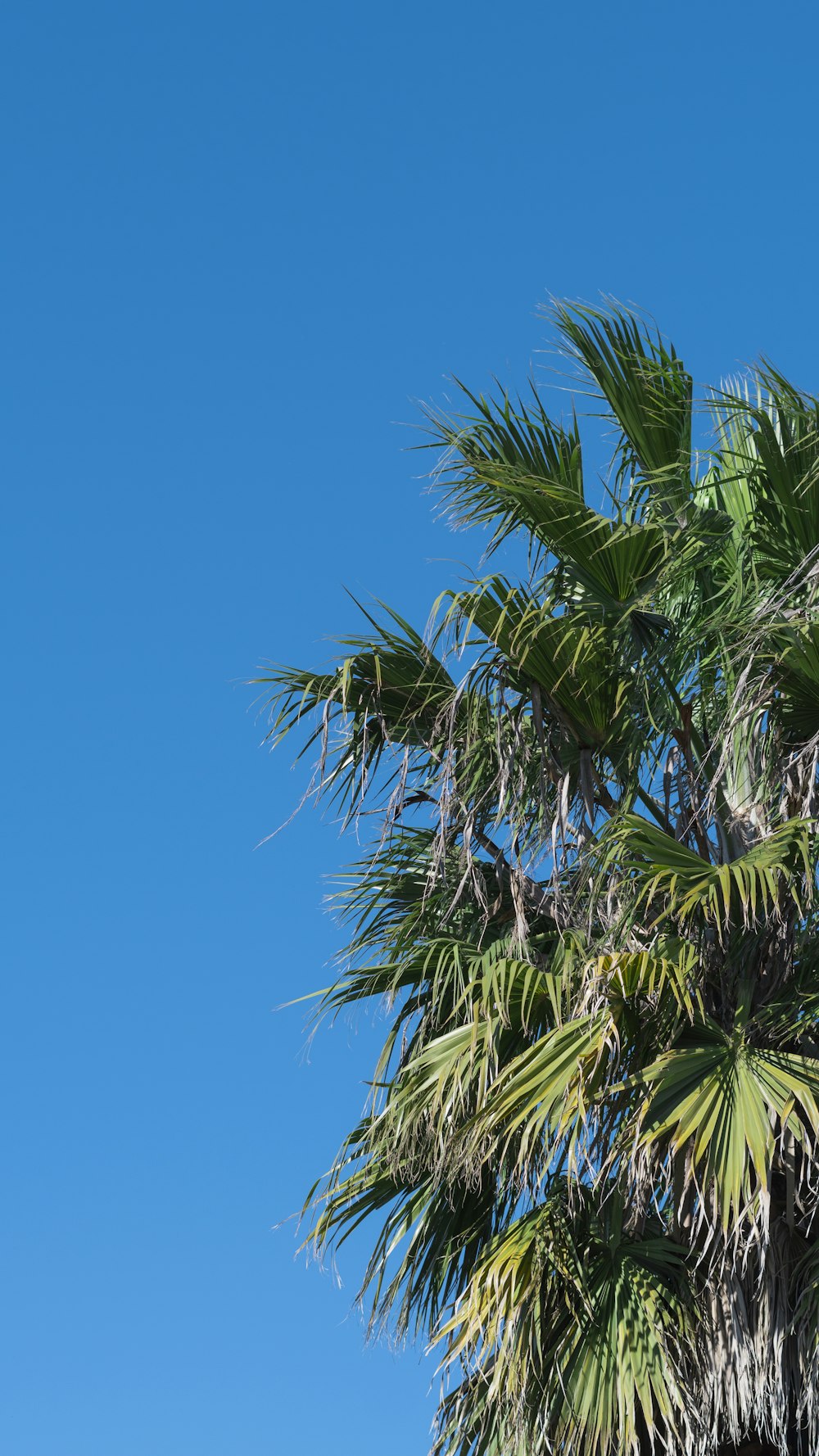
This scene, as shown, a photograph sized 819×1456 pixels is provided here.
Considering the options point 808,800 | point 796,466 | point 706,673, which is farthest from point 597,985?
point 796,466

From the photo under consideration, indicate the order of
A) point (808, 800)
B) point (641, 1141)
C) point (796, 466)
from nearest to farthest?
point (641, 1141) < point (808, 800) < point (796, 466)

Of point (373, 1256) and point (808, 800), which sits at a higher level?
point (808, 800)

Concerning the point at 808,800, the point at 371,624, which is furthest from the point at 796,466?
the point at 371,624

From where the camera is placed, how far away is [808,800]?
241 inches

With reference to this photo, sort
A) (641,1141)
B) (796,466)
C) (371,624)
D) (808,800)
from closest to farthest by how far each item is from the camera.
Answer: (641,1141), (808,800), (796,466), (371,624)

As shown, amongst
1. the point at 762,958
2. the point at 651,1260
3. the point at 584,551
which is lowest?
the point at 651,1260

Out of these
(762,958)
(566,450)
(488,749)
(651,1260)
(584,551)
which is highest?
(566,450)

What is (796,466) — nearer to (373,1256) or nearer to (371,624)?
(371,624)

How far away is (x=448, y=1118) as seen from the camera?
624 cm

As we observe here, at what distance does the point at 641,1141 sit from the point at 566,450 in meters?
2.85

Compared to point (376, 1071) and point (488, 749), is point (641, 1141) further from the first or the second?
point (488, 749)

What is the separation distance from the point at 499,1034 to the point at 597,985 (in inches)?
22.5

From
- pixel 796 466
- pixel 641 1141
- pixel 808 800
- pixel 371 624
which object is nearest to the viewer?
pixel 641 1141

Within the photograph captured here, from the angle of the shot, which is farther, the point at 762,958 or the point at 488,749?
the point at 488,749
